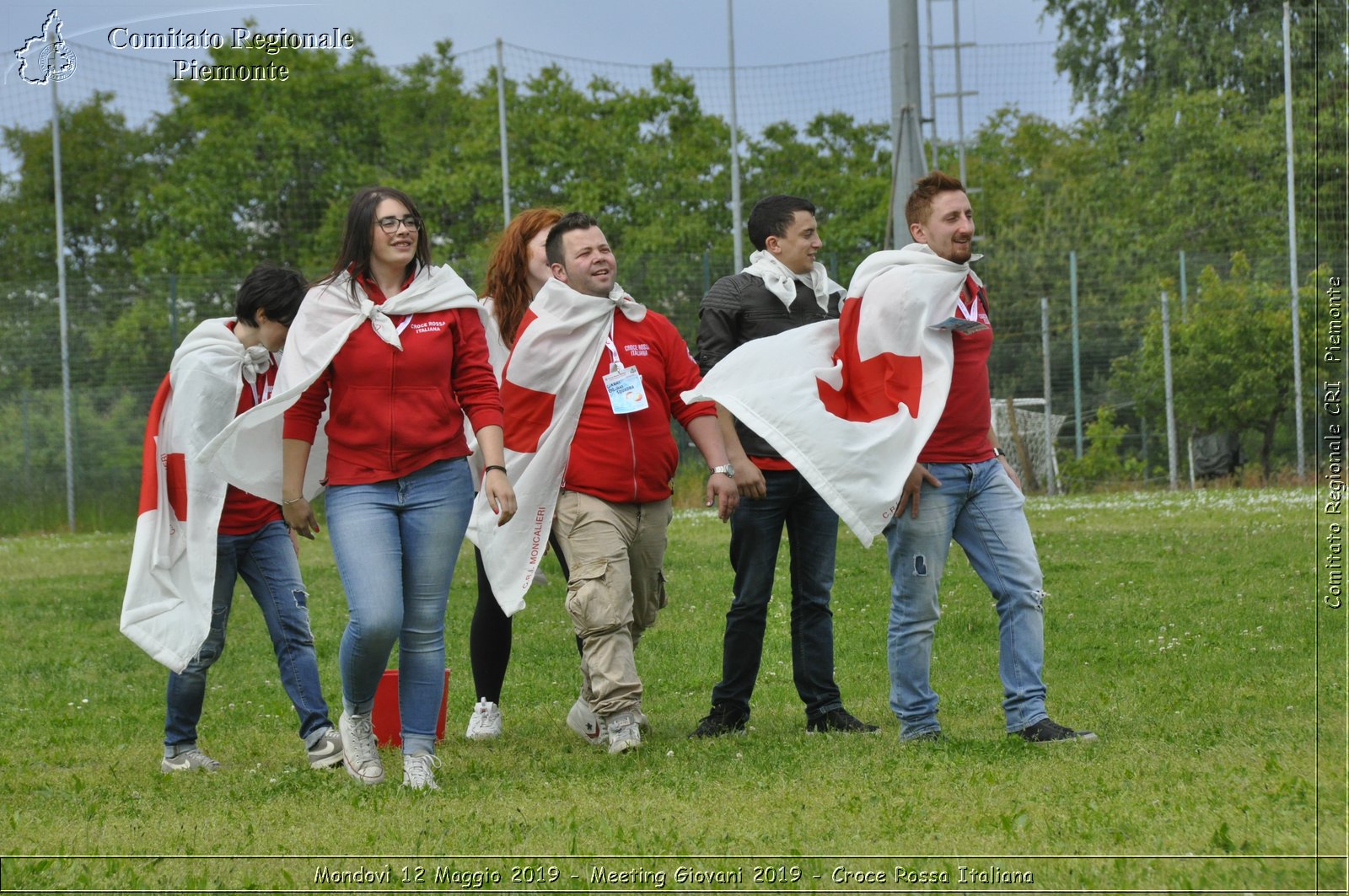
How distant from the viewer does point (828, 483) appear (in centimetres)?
575

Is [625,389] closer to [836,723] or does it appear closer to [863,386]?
[863,386]

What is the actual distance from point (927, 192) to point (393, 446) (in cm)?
226

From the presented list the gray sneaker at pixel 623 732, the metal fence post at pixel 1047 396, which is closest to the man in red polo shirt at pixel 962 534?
the gray sneaker at pixel 623 732

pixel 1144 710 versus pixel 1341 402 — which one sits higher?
pixel 1341 402

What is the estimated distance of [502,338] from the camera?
273 inches

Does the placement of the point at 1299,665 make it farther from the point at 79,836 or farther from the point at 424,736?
the point at 79,836

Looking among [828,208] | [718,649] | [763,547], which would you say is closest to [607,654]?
[763,547]

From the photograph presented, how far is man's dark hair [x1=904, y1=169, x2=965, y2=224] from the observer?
5.93m

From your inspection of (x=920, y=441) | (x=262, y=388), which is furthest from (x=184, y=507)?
(x=920, y=441)

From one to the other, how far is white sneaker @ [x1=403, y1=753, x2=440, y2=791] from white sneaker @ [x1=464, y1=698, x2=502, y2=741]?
1.02m

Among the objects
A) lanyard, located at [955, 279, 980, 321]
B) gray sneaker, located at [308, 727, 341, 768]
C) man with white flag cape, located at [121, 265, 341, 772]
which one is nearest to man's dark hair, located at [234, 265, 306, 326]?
man with white flag cape, located at [121, 265, 341, 772]

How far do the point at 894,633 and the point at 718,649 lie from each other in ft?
10.1

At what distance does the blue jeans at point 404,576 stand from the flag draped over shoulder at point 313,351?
390mm

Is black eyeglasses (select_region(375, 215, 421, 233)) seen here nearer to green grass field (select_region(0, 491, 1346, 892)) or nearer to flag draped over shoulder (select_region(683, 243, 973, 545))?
flag draped over shoulder (select_region(683, 243, 973, 545))
